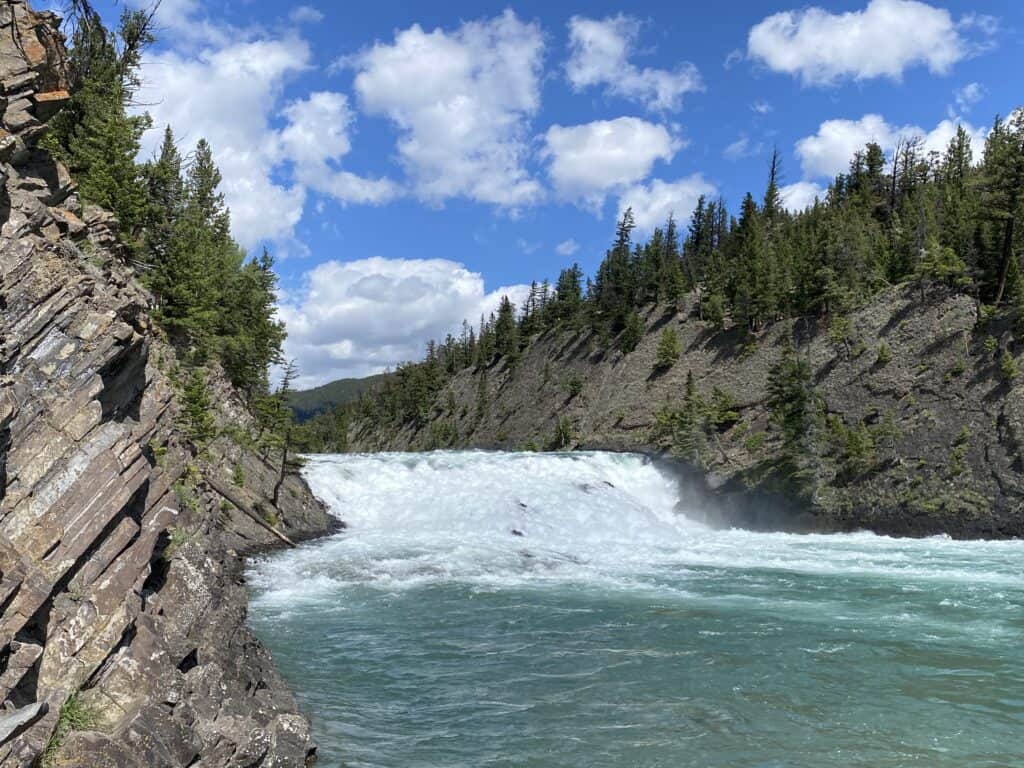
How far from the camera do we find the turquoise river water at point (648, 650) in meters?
10.2

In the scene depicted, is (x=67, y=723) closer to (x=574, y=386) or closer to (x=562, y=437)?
(x=562, y=437)

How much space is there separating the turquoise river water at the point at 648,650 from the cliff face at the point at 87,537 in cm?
221

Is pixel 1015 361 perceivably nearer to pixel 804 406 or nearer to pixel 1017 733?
pixel 804 406

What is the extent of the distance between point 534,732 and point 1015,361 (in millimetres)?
41177

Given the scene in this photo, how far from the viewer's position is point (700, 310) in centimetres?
7488

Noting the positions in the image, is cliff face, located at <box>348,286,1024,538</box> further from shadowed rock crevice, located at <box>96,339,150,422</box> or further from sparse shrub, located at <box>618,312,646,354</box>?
shadowed rock crevice, located at <box>96,339,150,422</box>

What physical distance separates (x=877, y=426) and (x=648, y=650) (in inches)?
1273

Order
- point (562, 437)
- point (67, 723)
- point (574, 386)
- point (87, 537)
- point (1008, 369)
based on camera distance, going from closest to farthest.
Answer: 1. point (67, 723)
2. point (87, 537)
3. point (1008, 369)
4. point (562, 437)
5. point (574, 386)

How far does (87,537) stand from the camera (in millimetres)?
8594

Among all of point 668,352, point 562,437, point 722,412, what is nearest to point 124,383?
point 722,412

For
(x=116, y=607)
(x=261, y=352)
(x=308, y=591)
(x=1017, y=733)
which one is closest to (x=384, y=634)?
(x=308, y=591)

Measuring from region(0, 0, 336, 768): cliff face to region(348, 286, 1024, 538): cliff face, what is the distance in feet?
113

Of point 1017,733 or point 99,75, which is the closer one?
point 1017,733

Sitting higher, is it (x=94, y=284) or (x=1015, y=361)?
(x=1015, y=361)
